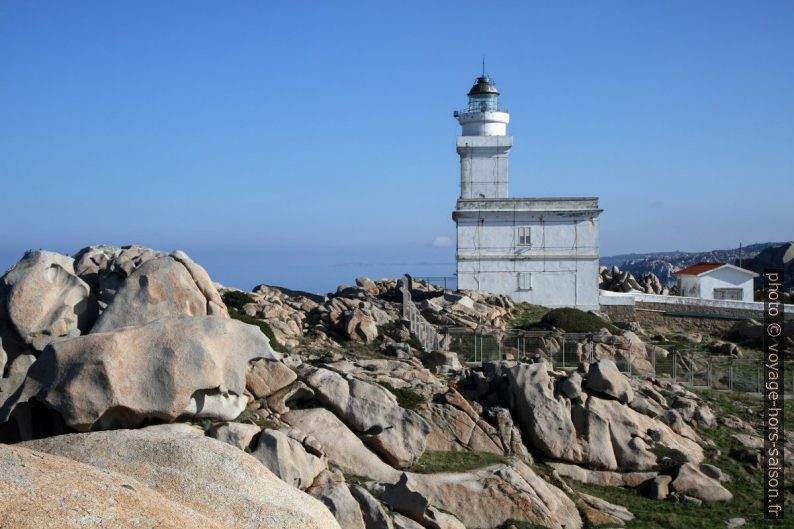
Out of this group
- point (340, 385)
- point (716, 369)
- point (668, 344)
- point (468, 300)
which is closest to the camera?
point (340, 385)

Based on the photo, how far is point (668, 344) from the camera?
36.8 meters

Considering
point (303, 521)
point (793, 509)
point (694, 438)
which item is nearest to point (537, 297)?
point (694, 438)

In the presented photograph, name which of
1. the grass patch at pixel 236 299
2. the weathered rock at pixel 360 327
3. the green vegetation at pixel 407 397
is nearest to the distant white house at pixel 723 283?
the weathered rock at pixel 360 327

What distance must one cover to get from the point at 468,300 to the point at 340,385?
2318 centimetres

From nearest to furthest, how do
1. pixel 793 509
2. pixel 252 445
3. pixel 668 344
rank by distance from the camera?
pixel 252 445 < pixel 793 509 < pixel 668 344

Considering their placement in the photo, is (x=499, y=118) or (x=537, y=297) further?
(x=499, y=118)

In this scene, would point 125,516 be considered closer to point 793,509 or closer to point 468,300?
point 793,509

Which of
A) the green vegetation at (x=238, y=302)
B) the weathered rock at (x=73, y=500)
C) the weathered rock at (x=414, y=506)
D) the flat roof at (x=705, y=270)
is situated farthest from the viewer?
the flat roof at (x=705, y=270)

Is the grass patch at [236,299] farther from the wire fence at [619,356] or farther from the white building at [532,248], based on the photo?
the white building at [532,248]

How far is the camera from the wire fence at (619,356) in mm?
28953

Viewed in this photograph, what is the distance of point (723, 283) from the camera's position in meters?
50.5

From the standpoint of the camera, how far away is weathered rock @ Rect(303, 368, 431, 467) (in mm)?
17625

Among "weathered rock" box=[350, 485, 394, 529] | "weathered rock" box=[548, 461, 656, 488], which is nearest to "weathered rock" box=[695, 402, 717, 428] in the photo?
"weathered rock" box=[548, 461, 656, 488]

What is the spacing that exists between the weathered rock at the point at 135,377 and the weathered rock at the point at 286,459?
53.2 inches
